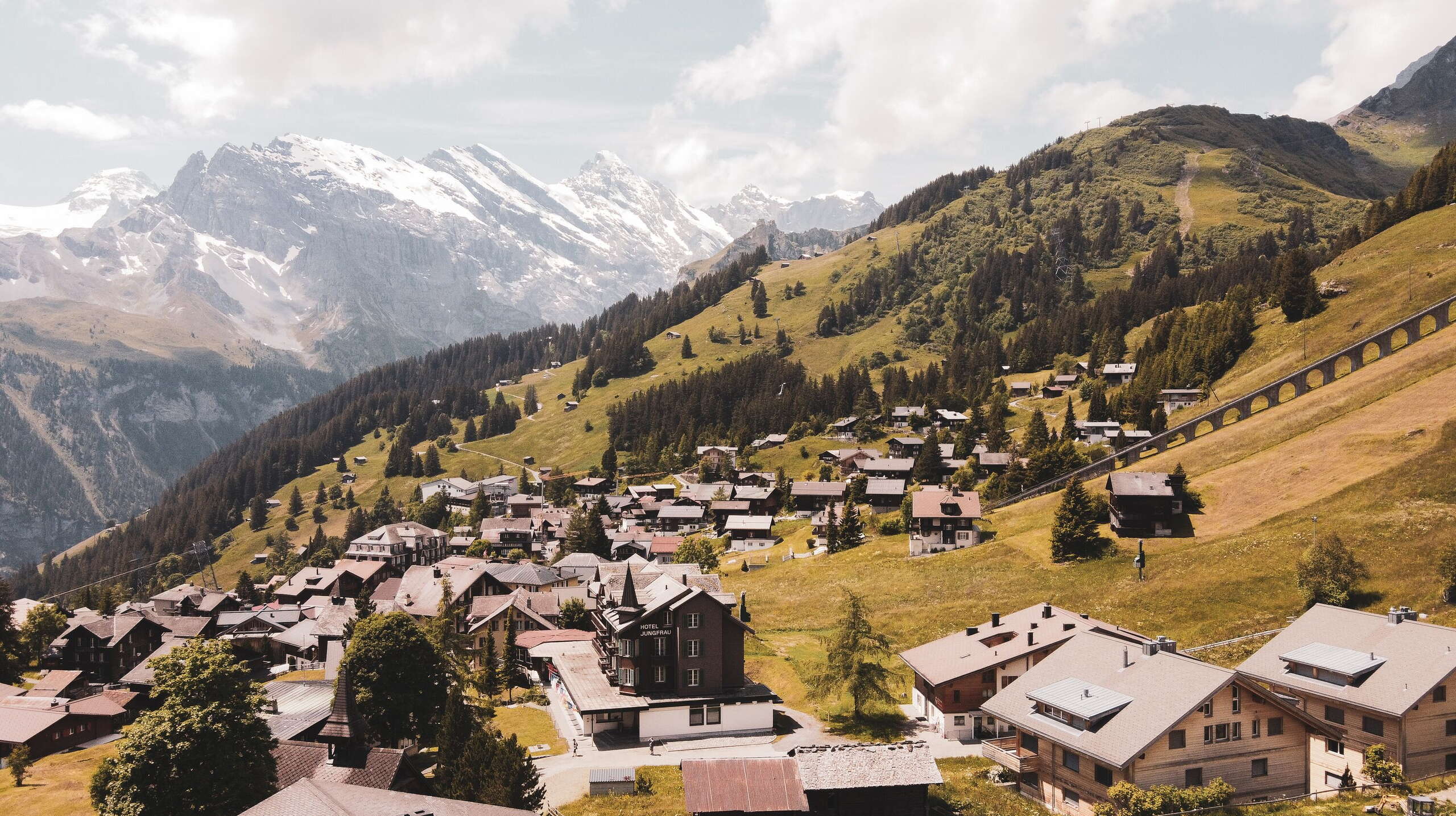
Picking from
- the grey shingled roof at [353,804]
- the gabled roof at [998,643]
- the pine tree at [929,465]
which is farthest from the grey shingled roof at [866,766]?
the pine tree at [929,465]

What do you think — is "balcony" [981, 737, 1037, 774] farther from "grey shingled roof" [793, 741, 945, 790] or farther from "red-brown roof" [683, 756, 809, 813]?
"red-brown roof" [683, 756, 809, 813]

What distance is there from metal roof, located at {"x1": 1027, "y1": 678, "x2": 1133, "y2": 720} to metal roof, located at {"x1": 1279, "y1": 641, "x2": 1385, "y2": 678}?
Answer: 39.9ft

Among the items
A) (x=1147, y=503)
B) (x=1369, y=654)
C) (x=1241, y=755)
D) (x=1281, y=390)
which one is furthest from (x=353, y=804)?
(x=1281, y=390)

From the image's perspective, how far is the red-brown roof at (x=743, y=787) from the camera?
4344 cm

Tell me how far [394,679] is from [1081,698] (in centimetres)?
4291

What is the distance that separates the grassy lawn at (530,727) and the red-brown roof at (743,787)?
18974 mm

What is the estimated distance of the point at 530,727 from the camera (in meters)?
67.7

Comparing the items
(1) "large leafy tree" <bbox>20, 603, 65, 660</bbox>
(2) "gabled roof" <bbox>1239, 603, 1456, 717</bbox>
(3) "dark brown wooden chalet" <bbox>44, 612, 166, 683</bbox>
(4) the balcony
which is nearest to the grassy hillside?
(2) "gabled roof" <bbox>1239, 603, 1456, 717</bbox>

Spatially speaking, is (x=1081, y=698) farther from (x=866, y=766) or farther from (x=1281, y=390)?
(x=1281, y=390)

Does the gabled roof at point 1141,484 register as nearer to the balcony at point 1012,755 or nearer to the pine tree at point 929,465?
the balcony at point 1012,755

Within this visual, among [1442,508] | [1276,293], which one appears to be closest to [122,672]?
[1442,508]

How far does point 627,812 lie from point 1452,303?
124 metres

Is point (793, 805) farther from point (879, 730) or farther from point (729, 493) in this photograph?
point (729, 493)

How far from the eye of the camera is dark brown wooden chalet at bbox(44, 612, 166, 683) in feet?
355
